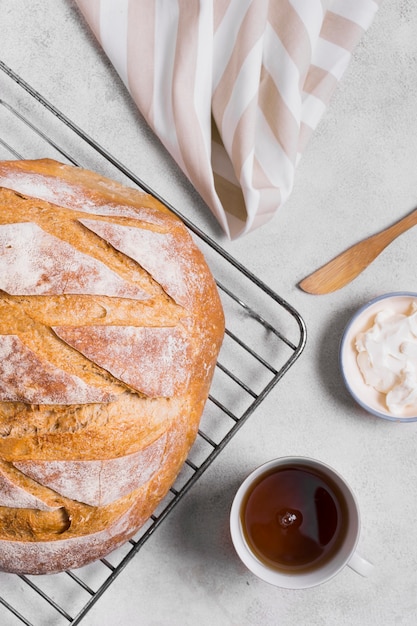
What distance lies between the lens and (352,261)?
1830mm

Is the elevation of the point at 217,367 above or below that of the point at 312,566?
above

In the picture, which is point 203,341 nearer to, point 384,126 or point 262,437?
point 262,437

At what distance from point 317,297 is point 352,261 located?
0.41 ft

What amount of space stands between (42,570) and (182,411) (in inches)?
17.2

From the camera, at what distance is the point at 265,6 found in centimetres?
168

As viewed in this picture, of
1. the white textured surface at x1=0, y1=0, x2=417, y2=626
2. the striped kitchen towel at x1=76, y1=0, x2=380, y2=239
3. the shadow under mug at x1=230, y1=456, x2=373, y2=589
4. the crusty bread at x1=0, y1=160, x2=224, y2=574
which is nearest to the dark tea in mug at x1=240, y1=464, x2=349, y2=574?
the shadow under mug at x1=230, y1=456, x2=373, y2=589

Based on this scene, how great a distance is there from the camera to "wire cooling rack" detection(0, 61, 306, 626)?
6.01ft

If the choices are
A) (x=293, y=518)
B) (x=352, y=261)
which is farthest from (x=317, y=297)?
(x=293, y=518)

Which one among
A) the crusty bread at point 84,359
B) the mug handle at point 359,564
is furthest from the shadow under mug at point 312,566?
the crusty bread at point 84,359

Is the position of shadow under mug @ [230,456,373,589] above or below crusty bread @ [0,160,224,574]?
below

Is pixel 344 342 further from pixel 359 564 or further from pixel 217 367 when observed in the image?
pixel 359 564

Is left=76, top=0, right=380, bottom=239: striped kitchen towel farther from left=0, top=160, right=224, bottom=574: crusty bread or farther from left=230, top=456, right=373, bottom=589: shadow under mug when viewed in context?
left=230, top=456, right=373, bottom=589: shadow under mug

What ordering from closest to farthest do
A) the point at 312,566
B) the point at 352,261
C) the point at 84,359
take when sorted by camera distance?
1. the point at 84,359
2. the point at 312,566
3. the point at 352,261

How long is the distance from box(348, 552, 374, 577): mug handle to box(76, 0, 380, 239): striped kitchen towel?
0.82 m
